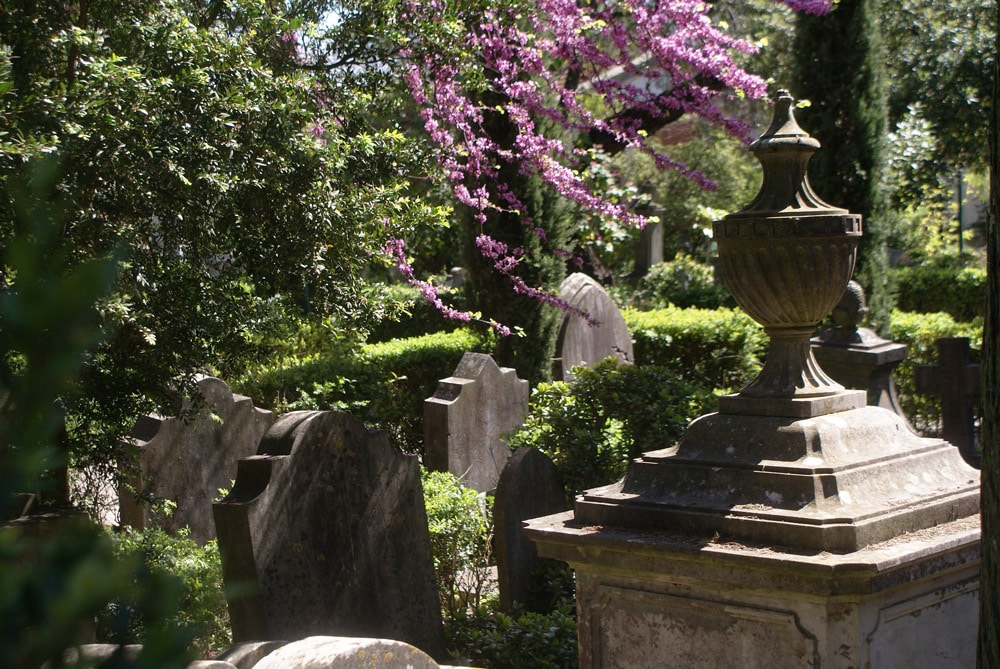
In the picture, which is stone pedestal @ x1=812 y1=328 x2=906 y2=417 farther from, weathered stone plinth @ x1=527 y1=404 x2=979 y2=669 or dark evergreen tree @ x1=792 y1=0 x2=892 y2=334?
weathered stone plinth @ x1=527 y1=404 x2=979 y2=669

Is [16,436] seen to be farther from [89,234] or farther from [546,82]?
[546,82]

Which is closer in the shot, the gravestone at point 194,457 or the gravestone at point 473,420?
the gravestone at point 194,457

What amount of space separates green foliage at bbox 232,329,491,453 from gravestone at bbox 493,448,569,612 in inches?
133

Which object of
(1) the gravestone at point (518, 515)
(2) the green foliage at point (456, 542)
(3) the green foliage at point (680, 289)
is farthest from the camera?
(3) the green foliage at point (680, 289)

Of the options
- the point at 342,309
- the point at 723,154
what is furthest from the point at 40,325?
the point at 723,154

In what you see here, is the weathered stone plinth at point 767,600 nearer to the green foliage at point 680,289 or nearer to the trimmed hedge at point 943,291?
the green foliage at point 680,289

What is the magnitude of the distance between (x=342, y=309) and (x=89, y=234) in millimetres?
1453

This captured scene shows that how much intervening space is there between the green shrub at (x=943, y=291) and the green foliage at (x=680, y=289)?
11.0ft

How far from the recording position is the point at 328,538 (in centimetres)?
472

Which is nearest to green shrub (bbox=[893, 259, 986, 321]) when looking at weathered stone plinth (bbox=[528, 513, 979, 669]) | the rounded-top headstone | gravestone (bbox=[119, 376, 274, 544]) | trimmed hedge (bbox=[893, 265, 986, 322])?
trimmed hedge (bbox=[893, 265, 986, 322])

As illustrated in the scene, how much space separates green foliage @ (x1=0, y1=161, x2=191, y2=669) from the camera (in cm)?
70

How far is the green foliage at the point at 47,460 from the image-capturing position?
698 mm

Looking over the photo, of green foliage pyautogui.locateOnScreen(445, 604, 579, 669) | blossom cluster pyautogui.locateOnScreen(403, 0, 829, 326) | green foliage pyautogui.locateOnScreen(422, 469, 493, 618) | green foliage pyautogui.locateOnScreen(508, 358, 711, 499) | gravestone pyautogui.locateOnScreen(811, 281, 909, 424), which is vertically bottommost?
green foliage pyautogui.locateOnScreen(445, 604, 579, 669)

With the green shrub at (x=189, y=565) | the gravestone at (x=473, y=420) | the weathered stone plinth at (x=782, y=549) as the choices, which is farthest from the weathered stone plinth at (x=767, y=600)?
the gravestone at (x=473, y=420)
